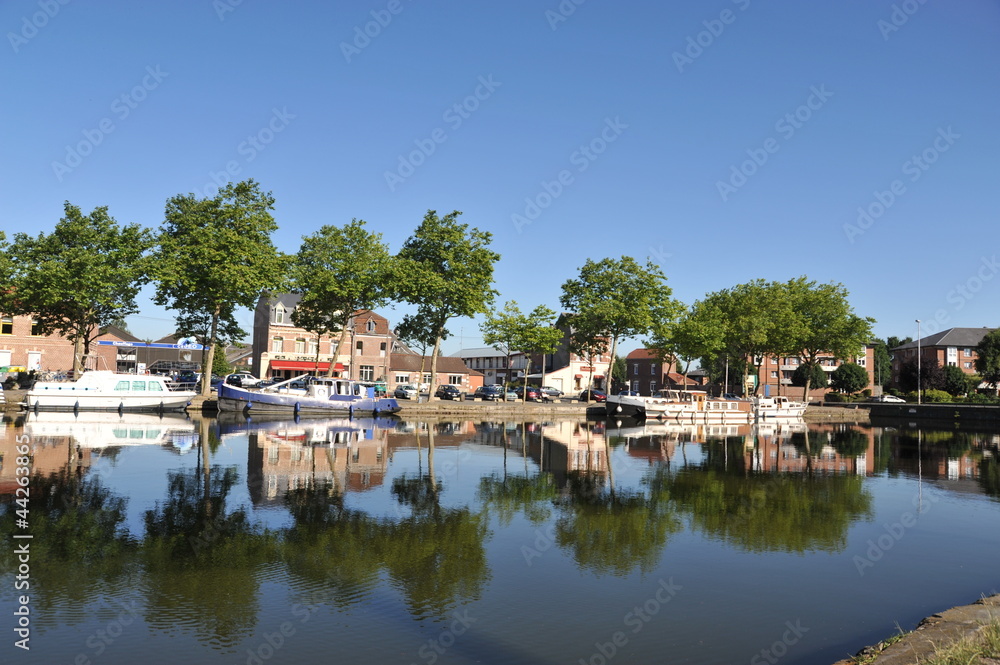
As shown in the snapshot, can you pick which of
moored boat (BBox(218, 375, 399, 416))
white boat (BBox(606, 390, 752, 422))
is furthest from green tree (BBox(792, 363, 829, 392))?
moored boat (BBox(218, 375, 399, 416))

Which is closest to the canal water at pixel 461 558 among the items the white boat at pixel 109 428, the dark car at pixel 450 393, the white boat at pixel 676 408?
the white boat at pixel 109 428

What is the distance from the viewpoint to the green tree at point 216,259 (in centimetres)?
4584

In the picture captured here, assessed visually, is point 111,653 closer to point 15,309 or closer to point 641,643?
point 641,643

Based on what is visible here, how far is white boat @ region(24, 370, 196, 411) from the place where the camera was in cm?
4238

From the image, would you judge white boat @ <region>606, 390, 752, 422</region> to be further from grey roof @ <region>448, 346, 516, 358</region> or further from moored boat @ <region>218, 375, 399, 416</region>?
grey roof @ <region>448, 346, 516, 358</region>

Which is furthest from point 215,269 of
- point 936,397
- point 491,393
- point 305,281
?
point 936,397

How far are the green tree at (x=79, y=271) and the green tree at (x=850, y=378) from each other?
289ft

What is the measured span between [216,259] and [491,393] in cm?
3415

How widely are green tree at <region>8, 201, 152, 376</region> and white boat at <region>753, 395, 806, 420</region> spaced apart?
175 ft

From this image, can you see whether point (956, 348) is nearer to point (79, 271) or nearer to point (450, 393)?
point (450, 393)

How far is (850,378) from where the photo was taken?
98125mm

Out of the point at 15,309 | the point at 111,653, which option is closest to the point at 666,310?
the point at 15,309

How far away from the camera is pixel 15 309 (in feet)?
162

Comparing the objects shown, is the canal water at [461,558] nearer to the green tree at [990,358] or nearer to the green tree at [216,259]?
the green tree at [216,259]
